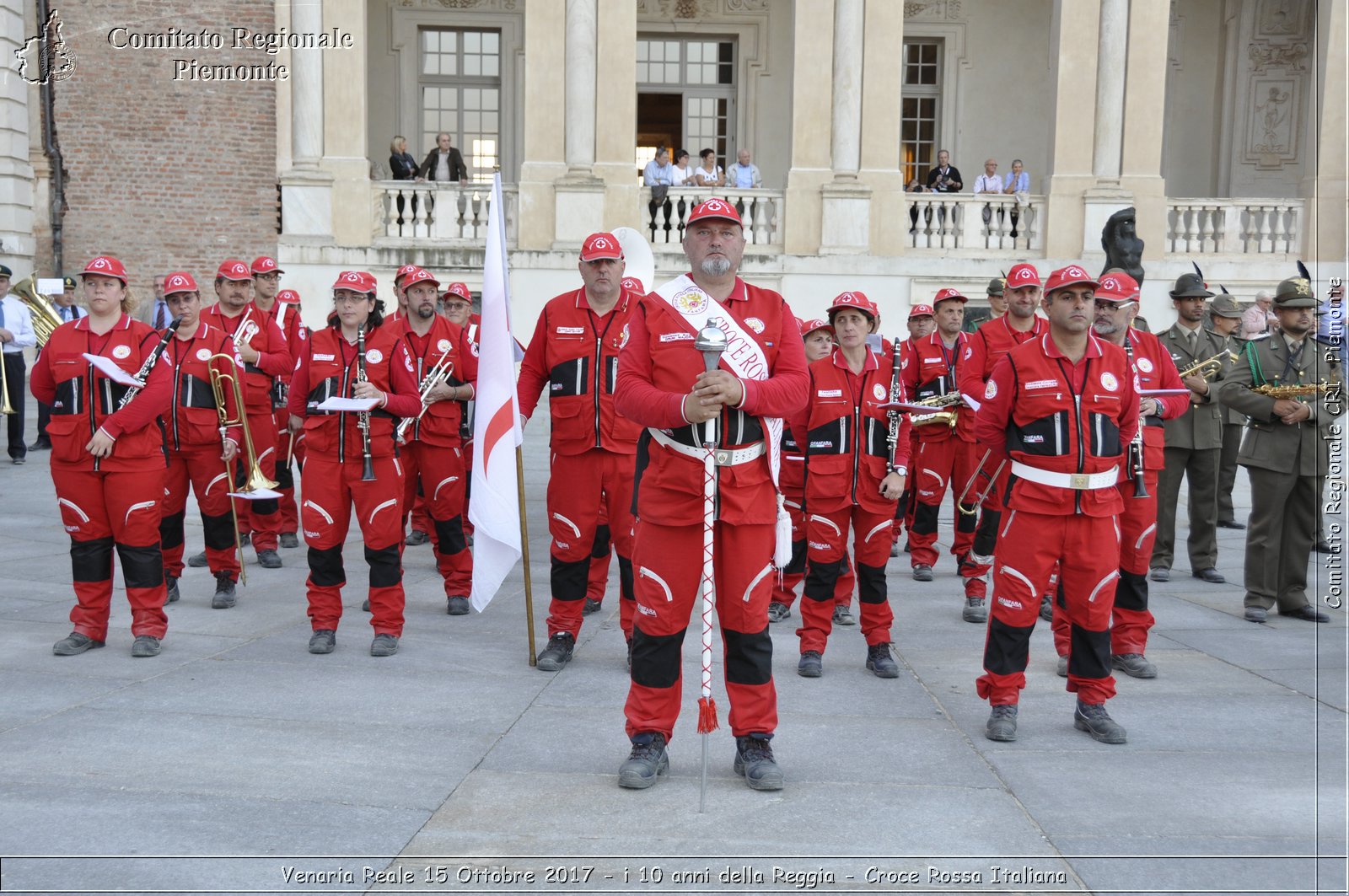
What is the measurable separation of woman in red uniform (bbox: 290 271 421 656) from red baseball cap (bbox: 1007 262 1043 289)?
14.3 ft

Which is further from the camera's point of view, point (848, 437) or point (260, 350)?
point (260, 350)

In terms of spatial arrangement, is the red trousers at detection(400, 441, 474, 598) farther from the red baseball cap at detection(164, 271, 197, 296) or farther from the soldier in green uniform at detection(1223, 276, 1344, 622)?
the soldier in green uniform at detection(1223, 276, 1344, 622)

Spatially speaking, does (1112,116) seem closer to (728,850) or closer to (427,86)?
(427,86)

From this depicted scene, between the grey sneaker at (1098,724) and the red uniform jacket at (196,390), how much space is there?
6102 mm

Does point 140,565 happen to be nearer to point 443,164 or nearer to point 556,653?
point 556,653

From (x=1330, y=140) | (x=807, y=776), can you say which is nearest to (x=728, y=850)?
(x=807, y=776)

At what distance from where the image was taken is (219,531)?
340 inches

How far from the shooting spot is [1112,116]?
21.4m

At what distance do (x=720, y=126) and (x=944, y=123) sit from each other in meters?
4.73

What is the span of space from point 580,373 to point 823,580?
1.87 meters

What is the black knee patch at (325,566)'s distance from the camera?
7.19 m

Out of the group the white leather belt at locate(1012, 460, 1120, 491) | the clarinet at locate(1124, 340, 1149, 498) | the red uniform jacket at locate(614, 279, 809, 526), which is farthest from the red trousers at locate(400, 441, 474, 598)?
the clarinet at locate(1124, 340, 1149, 498)

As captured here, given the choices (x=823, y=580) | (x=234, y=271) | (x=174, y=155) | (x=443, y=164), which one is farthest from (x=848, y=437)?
(x=174, y=155)

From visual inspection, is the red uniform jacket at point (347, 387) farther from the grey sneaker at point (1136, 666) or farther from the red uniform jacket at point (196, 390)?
the grey sneaker at point (1136, 666)
